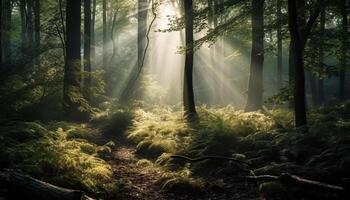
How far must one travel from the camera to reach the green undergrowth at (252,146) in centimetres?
777

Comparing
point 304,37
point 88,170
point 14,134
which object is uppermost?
point 304,37

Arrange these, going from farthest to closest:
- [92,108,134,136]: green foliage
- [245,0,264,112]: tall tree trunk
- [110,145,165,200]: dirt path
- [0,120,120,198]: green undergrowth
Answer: [245,0,264,112]: tall tree trunk → [92,108,134,136]: green foliage → [110,145,165,200]: dirt path → [0,120,120,198]: green undergrowth

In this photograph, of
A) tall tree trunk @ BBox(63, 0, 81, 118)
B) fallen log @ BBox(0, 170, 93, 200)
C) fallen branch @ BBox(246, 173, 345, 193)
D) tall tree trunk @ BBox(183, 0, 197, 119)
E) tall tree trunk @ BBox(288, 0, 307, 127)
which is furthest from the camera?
tall tree trunk @ BBox(63, 0, 81, 118)

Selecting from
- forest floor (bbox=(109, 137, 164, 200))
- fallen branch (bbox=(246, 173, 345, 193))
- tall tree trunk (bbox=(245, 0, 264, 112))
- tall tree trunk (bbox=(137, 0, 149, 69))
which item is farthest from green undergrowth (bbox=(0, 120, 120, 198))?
tall tree trunk (bbox=(137, 0, 149, 69))

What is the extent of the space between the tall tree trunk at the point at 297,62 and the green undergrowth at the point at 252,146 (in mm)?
520

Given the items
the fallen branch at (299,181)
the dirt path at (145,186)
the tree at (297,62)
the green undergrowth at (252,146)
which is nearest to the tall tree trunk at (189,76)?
the green undergrowth at (252,146)

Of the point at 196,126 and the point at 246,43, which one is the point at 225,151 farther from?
the point at 246,43

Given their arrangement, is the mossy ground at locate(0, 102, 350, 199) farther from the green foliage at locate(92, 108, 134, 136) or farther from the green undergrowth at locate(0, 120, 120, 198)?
the green foliage at locate(92, 108, 134, 136)

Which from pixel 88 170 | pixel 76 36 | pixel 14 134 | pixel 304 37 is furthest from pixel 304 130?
pixel 76 36

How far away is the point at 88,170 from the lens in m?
8.29

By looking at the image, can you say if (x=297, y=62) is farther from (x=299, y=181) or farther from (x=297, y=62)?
(x=299, y=181)

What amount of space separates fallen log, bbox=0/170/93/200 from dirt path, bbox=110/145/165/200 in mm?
1914

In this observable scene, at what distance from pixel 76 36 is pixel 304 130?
468 inches

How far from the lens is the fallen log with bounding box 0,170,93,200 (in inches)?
237
